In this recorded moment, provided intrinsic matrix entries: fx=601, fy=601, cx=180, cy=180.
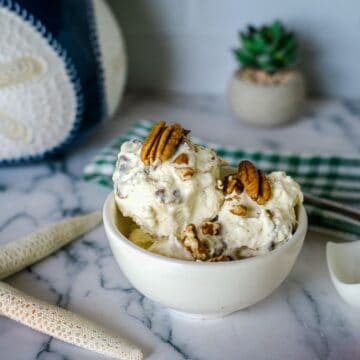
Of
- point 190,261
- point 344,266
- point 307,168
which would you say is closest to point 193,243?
point 190,261

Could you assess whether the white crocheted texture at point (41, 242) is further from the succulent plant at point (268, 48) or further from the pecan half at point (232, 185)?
the succulent plant at point (268, 48)

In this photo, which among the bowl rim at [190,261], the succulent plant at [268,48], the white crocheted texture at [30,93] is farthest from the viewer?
the succulent plant at [268,48]

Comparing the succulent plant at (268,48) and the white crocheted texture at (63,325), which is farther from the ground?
the succulent plant at (268,48)

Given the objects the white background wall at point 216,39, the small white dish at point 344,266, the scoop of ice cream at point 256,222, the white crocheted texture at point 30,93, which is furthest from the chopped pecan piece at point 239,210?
the white background wall at point 216,39

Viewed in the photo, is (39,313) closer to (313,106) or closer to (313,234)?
(313,234)

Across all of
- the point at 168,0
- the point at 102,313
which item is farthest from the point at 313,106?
the point at 102,313

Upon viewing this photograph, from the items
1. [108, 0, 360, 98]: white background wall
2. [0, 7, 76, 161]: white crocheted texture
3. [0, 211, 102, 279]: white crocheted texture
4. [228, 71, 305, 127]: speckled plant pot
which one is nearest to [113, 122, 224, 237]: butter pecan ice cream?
[0, 211, 102, 279]: white crocheted texture
